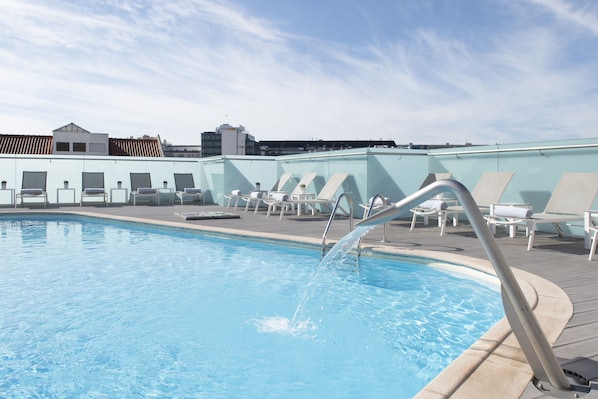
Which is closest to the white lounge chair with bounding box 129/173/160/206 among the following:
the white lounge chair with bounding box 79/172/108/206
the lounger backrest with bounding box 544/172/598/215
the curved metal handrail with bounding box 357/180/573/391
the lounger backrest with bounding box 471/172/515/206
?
the white lounge chair with bounding box 79/172/108/206

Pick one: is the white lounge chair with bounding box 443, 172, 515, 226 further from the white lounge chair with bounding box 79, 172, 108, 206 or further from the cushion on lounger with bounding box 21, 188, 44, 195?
the cushion on lounger with bounding box 21, 188, 44, 195

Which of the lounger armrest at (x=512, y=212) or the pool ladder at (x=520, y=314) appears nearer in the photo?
the pool ladder at (x=520, y=314)

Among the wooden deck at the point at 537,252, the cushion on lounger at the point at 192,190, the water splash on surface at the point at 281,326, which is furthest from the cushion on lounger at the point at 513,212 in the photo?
the cushion on lounger at the point at 192,190

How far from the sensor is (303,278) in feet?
17.3

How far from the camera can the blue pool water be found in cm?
281

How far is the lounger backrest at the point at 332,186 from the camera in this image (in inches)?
408

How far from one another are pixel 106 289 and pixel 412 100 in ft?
35.9

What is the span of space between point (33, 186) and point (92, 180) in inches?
62.7

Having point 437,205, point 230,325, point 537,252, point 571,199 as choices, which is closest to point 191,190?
point 437,205

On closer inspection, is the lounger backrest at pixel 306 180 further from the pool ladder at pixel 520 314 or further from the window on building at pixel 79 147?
the window on building at pixel 79 147

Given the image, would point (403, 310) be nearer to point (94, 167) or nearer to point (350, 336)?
point (350, 336)

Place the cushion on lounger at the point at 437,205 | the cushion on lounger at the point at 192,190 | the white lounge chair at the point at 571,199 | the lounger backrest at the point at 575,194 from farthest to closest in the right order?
the cushion on lounger at the point at 192,190 → the cushion on lounger at the point at 437,205 → the lounger backrest at the point at 575,194 → the white lounge chair at the point at 571,199

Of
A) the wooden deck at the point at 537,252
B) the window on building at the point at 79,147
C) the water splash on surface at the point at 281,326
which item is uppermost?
the window on building at the point at 79,147

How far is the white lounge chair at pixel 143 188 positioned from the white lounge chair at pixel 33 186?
244 centimetres
